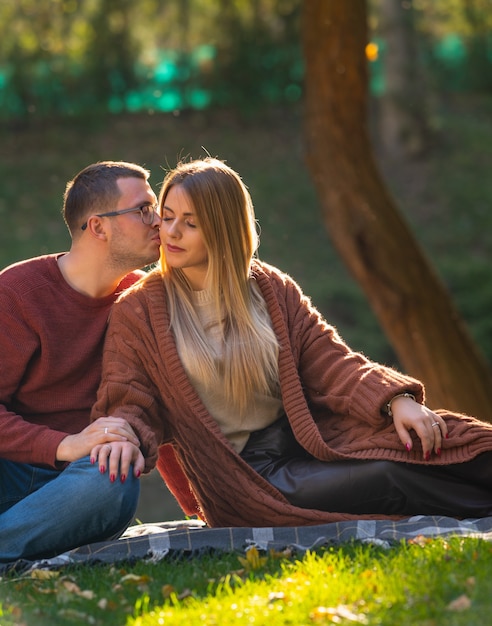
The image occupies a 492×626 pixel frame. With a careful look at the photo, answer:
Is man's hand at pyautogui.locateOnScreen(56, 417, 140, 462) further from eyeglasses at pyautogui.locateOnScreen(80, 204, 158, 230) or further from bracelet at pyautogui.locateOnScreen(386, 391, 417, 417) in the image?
bracelet at pyautogui.locateOnScreen(386, 391, 417, 417)

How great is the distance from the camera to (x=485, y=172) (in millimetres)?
16078

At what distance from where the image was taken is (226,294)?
421cm

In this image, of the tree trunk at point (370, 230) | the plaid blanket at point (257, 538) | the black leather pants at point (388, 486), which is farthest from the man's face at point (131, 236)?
the tree trunk at point (370, 230)

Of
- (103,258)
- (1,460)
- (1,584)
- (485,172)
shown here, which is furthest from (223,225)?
(485,172)

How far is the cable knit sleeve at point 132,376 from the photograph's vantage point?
4.03m

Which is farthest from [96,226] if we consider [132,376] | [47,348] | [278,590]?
[278,590]

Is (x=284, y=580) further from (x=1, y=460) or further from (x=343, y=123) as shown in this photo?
(x=343, y=123)

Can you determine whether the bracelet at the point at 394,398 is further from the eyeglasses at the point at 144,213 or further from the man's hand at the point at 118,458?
the eyeglasses at the point at 144,213

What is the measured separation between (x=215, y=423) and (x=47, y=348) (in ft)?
2.50

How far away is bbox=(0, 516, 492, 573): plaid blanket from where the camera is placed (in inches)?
150

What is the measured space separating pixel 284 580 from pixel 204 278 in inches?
55.4

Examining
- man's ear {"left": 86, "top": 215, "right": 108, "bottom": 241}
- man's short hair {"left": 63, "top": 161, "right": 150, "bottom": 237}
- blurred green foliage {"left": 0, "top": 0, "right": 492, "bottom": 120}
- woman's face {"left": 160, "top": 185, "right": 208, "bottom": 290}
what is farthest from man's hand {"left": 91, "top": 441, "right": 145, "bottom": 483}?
blurred green foliage {"left": 0, "top": 0, "right": 492, "bottom": 120}

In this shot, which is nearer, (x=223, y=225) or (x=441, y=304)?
(x=223, y=225)

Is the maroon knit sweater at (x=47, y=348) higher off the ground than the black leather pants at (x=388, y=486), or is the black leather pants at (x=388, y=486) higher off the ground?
the maroon knit sweater at (x=47, y=348)
